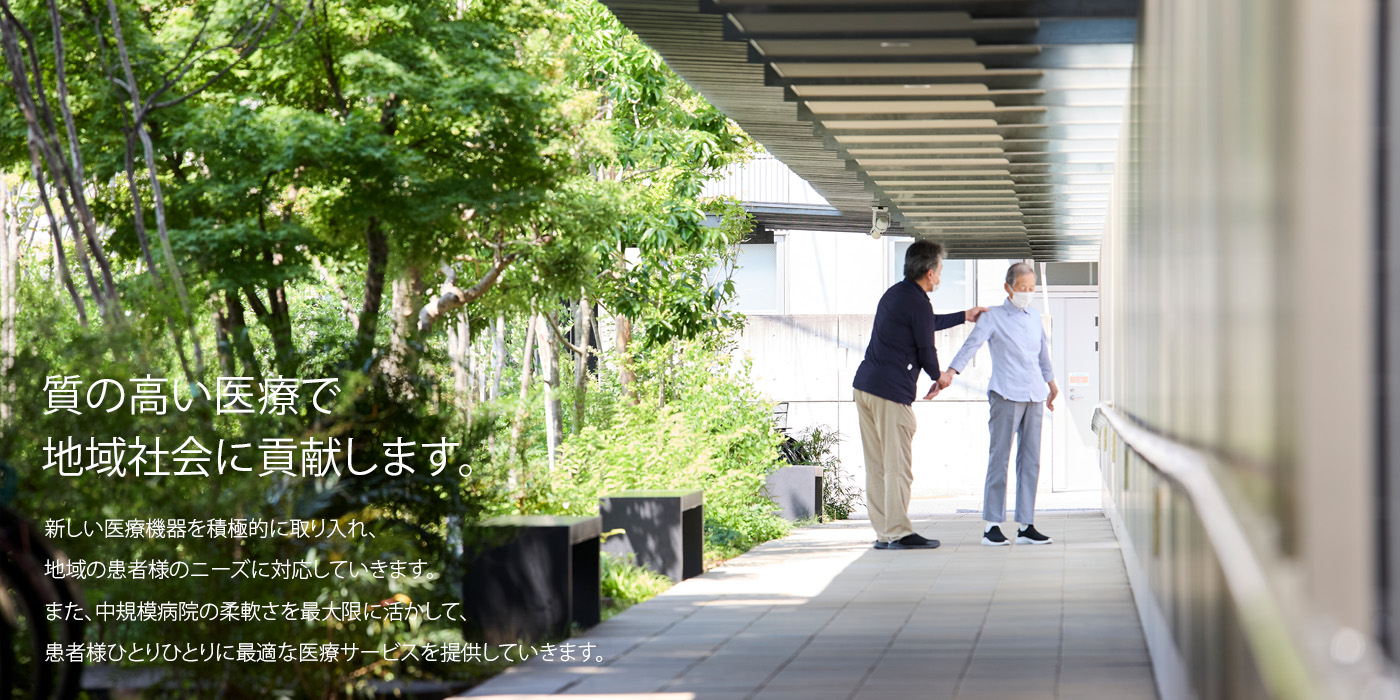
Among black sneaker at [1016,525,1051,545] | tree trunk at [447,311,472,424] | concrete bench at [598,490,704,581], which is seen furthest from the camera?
black sneaker at [1016,525,1051,545]

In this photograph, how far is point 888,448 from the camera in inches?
382

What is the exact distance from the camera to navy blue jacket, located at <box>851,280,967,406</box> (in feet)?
32.0

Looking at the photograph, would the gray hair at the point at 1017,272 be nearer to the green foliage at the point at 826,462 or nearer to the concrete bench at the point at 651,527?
the concrete bench at the point at 651,527

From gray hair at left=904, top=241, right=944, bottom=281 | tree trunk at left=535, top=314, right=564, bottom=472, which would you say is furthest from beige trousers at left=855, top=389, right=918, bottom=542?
tree trunk at left=535, top=314, right=564, bottom=472

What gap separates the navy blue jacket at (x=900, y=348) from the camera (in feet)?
32.0

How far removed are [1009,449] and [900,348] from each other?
1071mm

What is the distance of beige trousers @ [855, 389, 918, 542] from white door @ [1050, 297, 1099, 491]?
30.1ft

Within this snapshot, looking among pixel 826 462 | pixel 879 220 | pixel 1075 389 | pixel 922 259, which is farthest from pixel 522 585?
pixel 1075 389

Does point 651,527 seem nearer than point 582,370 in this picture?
Yes

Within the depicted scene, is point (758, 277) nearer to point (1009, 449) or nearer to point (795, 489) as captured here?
point (795, 489)

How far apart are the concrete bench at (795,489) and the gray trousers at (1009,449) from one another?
3.47 metres

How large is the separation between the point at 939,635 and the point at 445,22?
7146mm

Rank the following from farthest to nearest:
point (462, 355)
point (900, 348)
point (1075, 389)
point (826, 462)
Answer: point (1075, 389) → point (826, 462) → point (462, 355) → point (900, 348)

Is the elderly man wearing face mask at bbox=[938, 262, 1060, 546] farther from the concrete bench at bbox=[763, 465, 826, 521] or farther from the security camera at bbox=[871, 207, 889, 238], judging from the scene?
the security camera at bbox=[871, 207, 889, 238]
